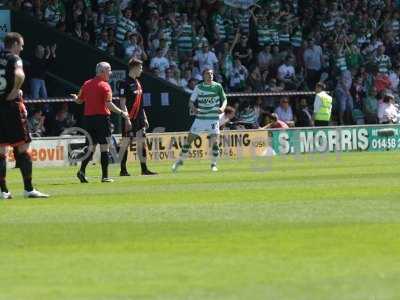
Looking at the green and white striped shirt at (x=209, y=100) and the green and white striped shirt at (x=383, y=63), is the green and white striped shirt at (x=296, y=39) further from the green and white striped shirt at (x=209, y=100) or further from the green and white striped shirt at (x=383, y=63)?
the green and white striped shirt at (x=209, y=100)

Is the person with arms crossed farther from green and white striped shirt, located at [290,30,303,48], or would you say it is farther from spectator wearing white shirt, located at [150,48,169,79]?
green and white striped shirt, located at [290,30,303,48]

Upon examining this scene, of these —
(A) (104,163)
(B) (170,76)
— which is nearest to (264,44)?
(B) (170,76)

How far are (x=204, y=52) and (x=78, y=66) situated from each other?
142 inches

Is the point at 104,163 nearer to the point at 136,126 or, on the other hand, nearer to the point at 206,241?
the point at 136,126

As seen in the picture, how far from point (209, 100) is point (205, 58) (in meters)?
10.5

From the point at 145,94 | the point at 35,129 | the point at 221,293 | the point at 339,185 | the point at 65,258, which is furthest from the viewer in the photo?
the point at 145,94

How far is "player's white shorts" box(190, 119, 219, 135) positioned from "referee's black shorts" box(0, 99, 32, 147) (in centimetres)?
1005

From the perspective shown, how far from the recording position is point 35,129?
34.2 meters

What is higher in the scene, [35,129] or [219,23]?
[219,23]

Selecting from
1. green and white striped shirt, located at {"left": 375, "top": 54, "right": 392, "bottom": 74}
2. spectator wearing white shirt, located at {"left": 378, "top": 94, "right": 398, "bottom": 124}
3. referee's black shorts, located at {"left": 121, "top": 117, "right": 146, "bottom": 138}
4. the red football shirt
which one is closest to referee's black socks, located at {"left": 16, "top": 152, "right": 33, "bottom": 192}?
the red football shirt

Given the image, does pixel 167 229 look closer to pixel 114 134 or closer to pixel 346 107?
pixel 114 134

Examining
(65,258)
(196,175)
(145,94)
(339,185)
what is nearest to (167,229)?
(65,258)

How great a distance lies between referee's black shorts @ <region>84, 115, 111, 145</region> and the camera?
77.6 ft

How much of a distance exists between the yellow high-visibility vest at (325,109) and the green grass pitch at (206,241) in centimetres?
1678
